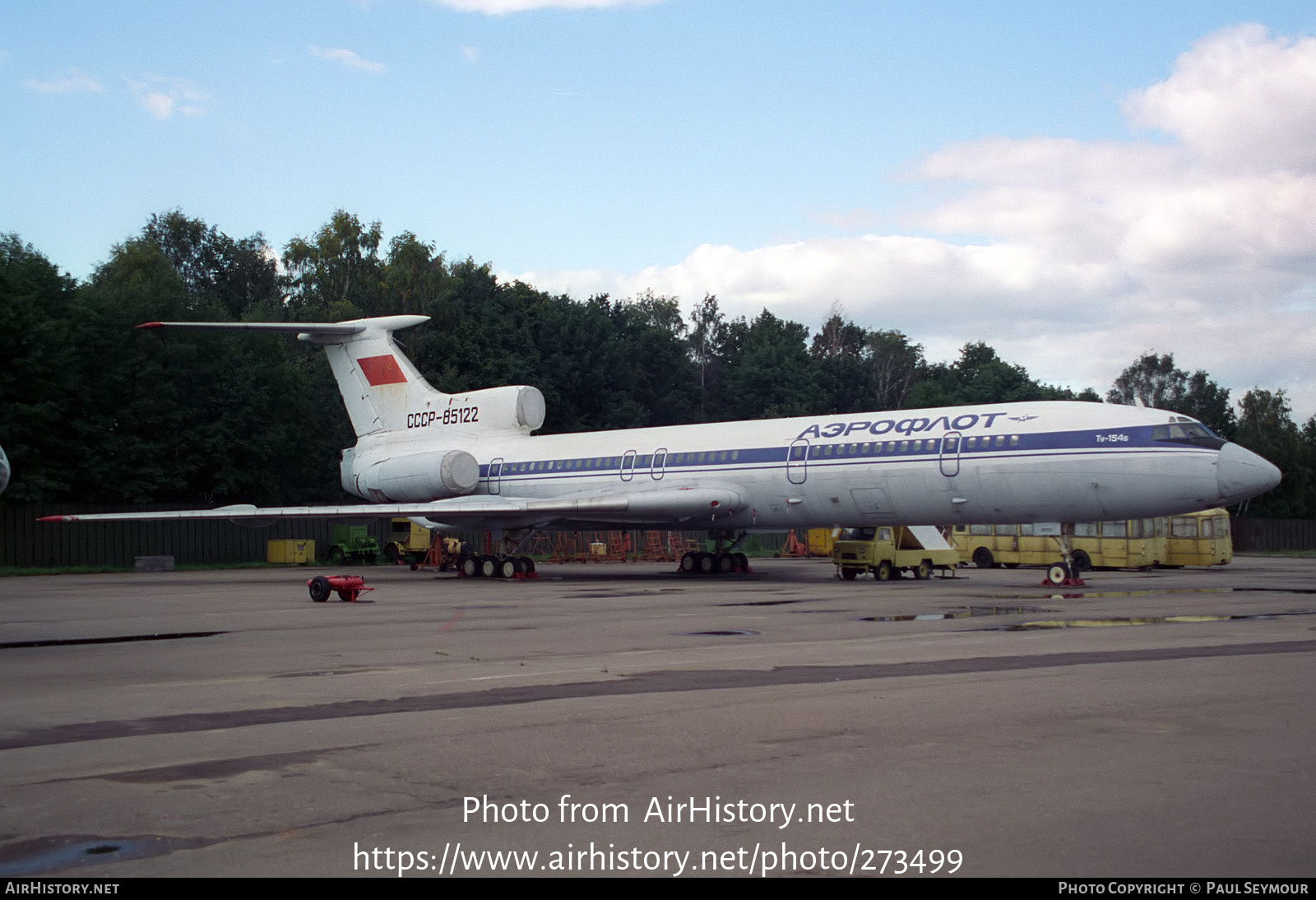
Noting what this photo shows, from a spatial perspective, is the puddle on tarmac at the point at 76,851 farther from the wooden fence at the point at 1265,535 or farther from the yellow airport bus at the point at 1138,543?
the wooden fence at the point at 1265,535

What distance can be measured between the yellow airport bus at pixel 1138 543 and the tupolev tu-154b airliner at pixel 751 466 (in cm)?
1122

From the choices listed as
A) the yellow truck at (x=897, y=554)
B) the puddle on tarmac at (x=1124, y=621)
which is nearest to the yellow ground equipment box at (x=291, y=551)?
the yellow truck at (x=897, y=554)

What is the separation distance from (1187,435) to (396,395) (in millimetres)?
24181

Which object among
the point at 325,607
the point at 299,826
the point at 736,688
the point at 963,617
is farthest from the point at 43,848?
the point at 325,607

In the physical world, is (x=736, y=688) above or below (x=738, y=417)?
below

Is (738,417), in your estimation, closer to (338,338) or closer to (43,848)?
(338,338)

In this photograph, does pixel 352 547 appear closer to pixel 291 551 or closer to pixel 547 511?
pixel 291 551

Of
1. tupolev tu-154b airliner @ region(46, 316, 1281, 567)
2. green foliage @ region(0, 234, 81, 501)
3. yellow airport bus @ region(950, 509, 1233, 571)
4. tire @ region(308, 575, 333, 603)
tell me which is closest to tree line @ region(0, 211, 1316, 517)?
green foliage @ region(0, 234, 81, 501)

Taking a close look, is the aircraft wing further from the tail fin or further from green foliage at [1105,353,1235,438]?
green foliage at [1105,353,1235,438]

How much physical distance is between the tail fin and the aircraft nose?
21024 mm

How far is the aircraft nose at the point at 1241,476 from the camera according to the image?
22.7 metres

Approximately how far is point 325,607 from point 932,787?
1608cm

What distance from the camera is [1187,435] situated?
76.5 feet
